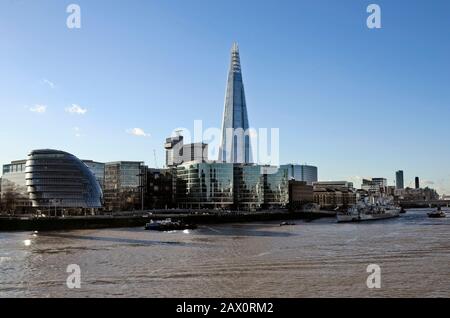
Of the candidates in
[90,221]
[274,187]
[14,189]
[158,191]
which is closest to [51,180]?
[14,189]

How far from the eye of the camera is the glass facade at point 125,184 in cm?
18459

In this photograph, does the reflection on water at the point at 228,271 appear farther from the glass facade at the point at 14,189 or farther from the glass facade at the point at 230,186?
the glass facade at the point at 230,186

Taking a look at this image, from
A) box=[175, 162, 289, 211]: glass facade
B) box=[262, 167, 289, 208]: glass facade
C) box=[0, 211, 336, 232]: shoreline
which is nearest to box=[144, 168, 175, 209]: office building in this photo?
box=[175, 162, 289, 211]: glass facade

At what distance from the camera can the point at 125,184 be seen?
188 m

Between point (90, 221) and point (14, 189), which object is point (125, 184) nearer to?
point (14, 189)

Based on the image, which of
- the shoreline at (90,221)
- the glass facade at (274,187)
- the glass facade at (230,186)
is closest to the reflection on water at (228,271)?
the shoreline at (90,221)

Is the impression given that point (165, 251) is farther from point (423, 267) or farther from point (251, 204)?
point (251, 204)

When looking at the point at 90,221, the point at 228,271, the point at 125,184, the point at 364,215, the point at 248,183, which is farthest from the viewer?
the point at 125,184

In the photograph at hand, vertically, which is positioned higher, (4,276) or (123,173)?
(123,173)

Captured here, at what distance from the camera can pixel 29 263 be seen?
37.8m

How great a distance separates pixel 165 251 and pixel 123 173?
5746 inches
